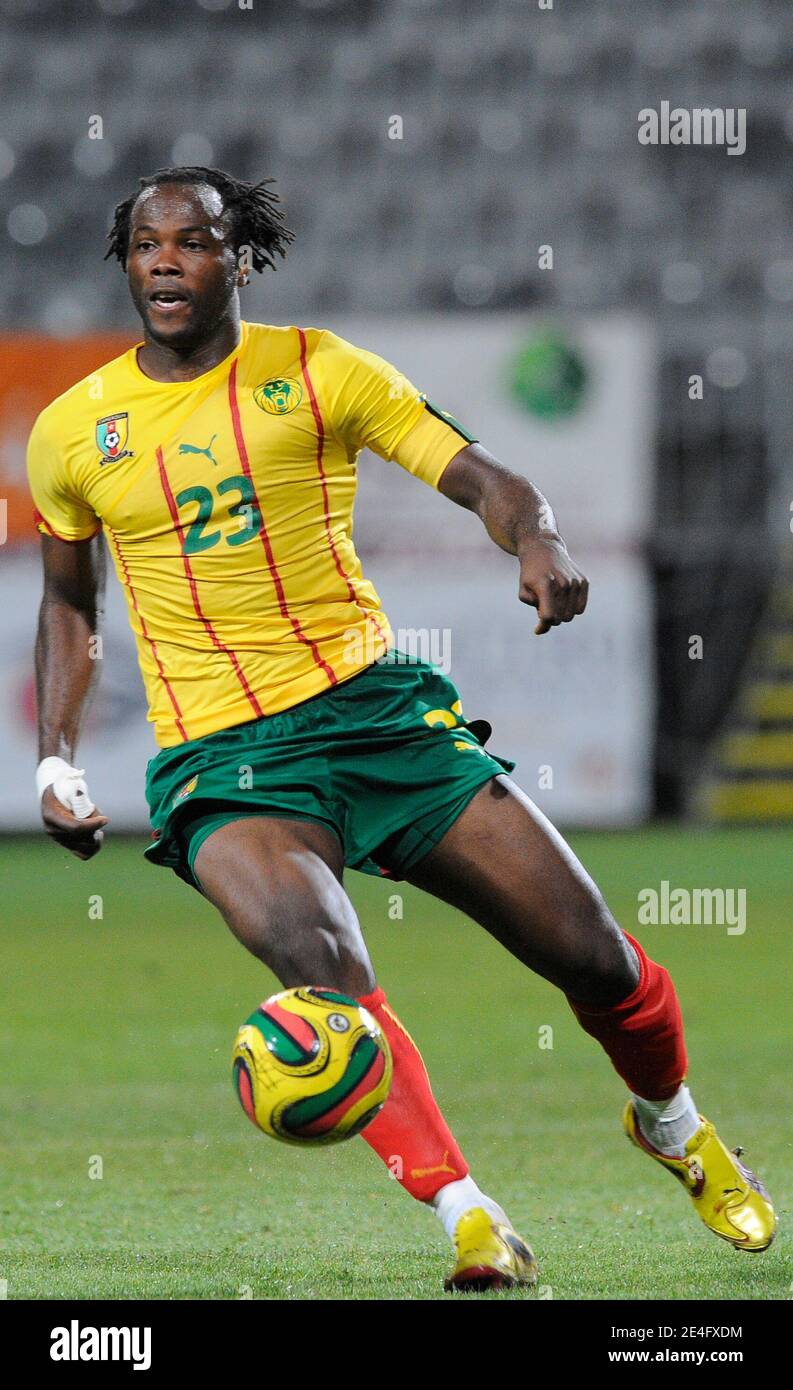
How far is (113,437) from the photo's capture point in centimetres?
407

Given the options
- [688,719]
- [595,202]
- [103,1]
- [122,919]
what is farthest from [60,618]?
[103,1]

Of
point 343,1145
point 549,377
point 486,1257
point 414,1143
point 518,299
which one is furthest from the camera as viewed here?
point 518,299

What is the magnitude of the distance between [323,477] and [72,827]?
0.89 metres

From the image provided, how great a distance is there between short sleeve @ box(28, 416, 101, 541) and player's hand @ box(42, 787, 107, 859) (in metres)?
0.57

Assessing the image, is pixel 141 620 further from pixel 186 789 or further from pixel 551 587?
pixel 551 587

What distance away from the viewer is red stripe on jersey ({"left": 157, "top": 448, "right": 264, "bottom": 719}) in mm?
4020

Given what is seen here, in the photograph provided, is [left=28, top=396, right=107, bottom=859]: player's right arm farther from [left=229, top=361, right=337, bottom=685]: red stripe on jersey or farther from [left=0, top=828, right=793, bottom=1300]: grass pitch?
[left=0, top=828, right=793, bottom=1300]: grass pitch

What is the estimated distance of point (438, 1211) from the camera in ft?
13.4

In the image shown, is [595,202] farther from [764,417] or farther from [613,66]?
[764,417]

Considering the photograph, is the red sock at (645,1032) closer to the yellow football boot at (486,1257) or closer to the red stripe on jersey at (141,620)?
the yellow football boot at (486,1257)

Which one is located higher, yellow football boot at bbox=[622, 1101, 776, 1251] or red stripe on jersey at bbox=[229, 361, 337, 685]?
red stripe on jersey at bbox=[229, 361, 337, 685]

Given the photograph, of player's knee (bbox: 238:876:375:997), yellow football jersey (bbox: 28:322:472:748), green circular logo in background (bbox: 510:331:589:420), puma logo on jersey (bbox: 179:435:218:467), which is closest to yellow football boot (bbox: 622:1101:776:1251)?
player's knee (bbox: 238:876:375:997)

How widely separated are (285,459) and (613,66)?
14520 mm

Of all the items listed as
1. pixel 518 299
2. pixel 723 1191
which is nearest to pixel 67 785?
pixel 723 1191
